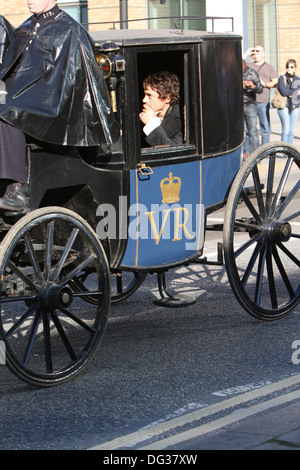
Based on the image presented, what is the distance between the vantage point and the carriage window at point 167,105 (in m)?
6.03

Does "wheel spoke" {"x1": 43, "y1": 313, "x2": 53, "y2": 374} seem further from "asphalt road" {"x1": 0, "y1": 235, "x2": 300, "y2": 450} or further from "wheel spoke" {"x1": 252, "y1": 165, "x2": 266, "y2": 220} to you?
"wheel spoke" {"x1": 252, "y1": 165, "x2": 266, "y2": 220}

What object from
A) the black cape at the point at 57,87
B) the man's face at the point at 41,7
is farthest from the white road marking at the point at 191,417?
the man's face at the point at 41,7

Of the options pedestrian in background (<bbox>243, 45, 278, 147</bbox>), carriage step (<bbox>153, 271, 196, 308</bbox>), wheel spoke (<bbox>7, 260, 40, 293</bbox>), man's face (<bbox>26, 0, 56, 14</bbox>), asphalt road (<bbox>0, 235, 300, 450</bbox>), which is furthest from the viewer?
pedestrian in background (<bbox>243, 45, 278, 147</bbox>)

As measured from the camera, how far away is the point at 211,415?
4531mm

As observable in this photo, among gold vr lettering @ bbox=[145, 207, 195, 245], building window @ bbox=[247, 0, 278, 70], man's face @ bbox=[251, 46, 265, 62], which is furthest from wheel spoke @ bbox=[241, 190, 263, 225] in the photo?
building window @ bbox=[247, 0, 278, 70]

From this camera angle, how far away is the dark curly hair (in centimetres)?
614

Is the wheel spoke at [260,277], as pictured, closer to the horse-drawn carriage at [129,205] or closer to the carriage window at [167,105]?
the horse-drawn carriage at [129,205]

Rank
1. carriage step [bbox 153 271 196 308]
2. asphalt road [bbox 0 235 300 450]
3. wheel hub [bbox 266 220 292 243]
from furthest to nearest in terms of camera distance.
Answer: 1. carriage step [bbox 153 271 196 308]
2. wheel hub [bbox 266 220 292 243]
3. asphalt road [bbox 0 235 300 450]

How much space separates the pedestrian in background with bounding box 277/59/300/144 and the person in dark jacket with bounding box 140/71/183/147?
1138cm

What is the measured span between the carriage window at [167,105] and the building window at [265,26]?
20.4m

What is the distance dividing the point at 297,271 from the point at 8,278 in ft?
11.7

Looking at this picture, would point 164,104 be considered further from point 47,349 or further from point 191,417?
point 191,417
